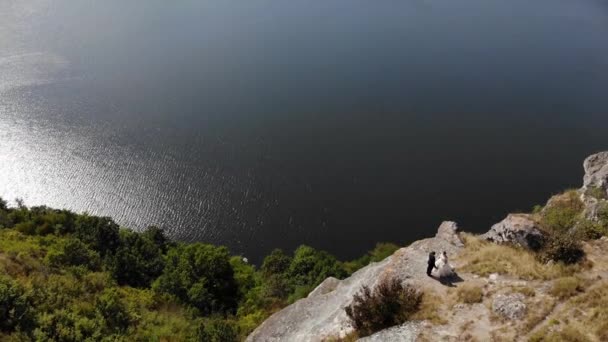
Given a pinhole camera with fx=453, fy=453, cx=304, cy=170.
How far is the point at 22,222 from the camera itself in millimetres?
41781

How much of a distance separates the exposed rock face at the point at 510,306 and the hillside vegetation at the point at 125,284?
1431 centimetres

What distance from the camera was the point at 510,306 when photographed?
15945 millimetres

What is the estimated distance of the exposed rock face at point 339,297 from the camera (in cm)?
1862

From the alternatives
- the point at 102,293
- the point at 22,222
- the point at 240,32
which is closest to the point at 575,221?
the point at 102,293

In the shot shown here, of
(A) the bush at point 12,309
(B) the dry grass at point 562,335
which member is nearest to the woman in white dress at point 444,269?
(B) the dry grass at point 562,335

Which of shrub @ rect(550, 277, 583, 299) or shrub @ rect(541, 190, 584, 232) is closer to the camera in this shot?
shrub @ rect(550, 277, 583, 299)

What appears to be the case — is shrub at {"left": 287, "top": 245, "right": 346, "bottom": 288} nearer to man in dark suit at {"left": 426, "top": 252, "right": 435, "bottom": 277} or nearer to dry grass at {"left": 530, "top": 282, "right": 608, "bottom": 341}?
man in dark suit at {"left": 426, "top": 252, "right": 435, "bottom": 277}

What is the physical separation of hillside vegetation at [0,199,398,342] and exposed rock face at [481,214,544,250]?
14945 mm

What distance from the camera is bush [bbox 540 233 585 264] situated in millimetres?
18000

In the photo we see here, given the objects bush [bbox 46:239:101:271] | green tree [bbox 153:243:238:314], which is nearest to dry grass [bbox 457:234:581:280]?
green tree [bbox 153:243:238:314]

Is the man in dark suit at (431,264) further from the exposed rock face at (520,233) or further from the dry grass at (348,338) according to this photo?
the exposed rock face at (520,233)

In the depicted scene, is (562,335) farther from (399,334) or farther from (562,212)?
(562,212)

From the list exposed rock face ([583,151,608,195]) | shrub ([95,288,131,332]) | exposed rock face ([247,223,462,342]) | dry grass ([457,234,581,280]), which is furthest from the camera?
exposed rock face ([583,151,608,195])

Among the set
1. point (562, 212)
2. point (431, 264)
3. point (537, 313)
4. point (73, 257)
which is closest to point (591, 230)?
point (562, 212)
